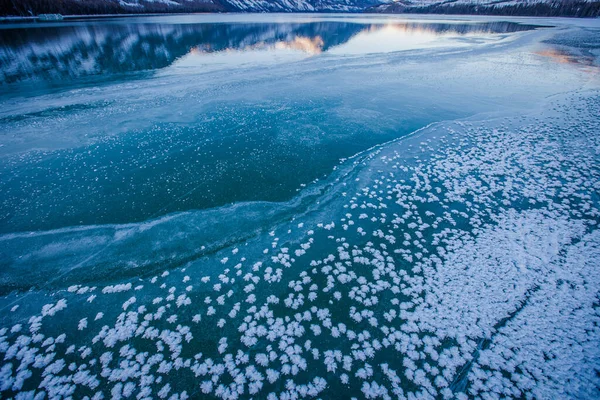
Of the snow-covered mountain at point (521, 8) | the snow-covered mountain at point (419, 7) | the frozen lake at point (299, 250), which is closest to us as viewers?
the frozen lake at point (299, 250)

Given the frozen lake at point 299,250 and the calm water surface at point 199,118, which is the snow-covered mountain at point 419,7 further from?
the frozen lake at point 299,250

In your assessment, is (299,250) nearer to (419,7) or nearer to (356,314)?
(356,314)

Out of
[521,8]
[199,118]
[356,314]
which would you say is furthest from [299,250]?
[521,8]

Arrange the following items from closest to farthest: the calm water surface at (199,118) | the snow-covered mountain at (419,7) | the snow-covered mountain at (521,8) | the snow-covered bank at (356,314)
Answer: the snow-covered bank at (356,314) → the calm water surface at (199,118) → the snow-covered mountain at (419,7) → the snow-covered mountain at (521,8)

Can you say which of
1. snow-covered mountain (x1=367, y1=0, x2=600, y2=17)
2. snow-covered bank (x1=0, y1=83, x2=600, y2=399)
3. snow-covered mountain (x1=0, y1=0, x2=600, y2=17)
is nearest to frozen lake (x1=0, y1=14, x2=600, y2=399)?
snow-covered bank (x1=0, y1=83, x2=600, y2=399)

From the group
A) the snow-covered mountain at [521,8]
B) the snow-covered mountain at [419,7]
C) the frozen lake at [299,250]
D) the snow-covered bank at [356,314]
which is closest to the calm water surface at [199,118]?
the frozen lake at [299,250]

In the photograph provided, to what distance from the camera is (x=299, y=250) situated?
716cm

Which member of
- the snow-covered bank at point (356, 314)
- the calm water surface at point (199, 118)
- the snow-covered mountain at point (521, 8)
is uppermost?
the snow-covered mountain at point (521, 8)

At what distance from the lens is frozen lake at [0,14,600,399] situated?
481 cm

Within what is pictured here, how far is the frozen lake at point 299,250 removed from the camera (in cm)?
481

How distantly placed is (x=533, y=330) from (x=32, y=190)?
1501 centimetres

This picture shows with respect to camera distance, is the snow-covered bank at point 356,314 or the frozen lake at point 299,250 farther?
the frozen lake at point 299,250

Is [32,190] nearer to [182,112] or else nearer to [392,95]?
[182,112]

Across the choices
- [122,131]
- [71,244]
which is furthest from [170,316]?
[122,131]
